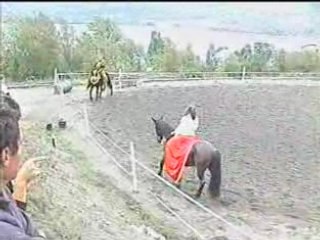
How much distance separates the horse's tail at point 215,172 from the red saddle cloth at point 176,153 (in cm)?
11

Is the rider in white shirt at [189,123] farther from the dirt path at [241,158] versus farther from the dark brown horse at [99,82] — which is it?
the dark brown horse at [99,82]

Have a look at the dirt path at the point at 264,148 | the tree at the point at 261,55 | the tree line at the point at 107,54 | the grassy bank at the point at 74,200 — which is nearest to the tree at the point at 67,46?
the tree line at the point at 107,54

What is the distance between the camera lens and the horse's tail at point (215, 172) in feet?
7.51

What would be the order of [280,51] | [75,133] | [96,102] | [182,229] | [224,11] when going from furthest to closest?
[75,133] → [96,102] → [182,229] → [280,51] → [224,11]

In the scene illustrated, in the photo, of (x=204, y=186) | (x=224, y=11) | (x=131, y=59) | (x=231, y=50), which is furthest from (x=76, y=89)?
(x=224, y=11)

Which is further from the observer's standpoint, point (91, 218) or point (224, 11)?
point (91, 218)

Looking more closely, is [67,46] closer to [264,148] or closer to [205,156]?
[205,156]

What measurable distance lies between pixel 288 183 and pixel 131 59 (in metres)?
0.64

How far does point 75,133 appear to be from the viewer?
288 cm

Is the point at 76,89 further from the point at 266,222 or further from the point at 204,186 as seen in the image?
the point at 266,222

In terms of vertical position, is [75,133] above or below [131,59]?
below

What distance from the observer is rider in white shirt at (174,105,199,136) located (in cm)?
228

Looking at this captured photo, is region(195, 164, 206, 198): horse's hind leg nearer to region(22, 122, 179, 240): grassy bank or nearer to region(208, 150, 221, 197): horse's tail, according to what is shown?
region(208, 150, 221, 197): horse's tail

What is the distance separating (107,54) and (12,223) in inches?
69.8
